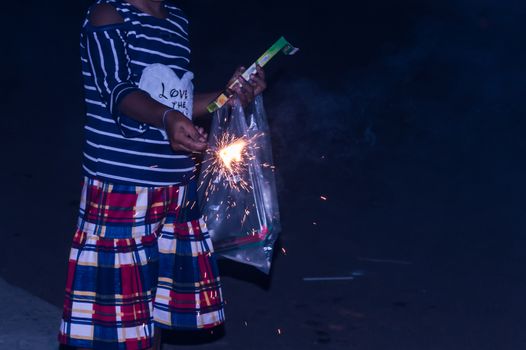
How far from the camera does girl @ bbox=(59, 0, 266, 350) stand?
100 inches

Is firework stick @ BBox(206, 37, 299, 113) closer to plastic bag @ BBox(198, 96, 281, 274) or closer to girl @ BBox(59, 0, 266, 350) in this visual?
girl @ BBox(59, 0, 266, 350)

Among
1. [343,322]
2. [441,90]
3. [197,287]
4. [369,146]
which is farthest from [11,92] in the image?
[197,287]

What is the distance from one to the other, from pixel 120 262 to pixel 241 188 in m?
0.53

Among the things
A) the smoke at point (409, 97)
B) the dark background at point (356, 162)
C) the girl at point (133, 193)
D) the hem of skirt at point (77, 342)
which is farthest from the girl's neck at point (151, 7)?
the smoke at point (409, 97)

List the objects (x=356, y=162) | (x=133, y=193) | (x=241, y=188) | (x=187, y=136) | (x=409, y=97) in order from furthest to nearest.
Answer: (x=409, y=97) → (x=356, y=162) → (x=241, y=188) → (x=133, y=193) → (x=187, y=136)

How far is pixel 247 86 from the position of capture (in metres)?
2.93

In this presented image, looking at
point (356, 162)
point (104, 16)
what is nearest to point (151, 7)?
point (104, 16)

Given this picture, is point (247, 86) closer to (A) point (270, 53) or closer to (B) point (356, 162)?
(A) point (270, 53)

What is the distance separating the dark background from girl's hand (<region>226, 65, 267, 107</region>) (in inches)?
61.4

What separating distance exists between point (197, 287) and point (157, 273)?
0.49 ft

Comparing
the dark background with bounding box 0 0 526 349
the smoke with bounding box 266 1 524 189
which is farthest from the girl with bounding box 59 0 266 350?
the smoke with bounding box 266 1 524 189

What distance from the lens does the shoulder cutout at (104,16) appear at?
254 cm

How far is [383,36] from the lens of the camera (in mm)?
9961

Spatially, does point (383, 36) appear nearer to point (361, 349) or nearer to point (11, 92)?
point (11, 92)
